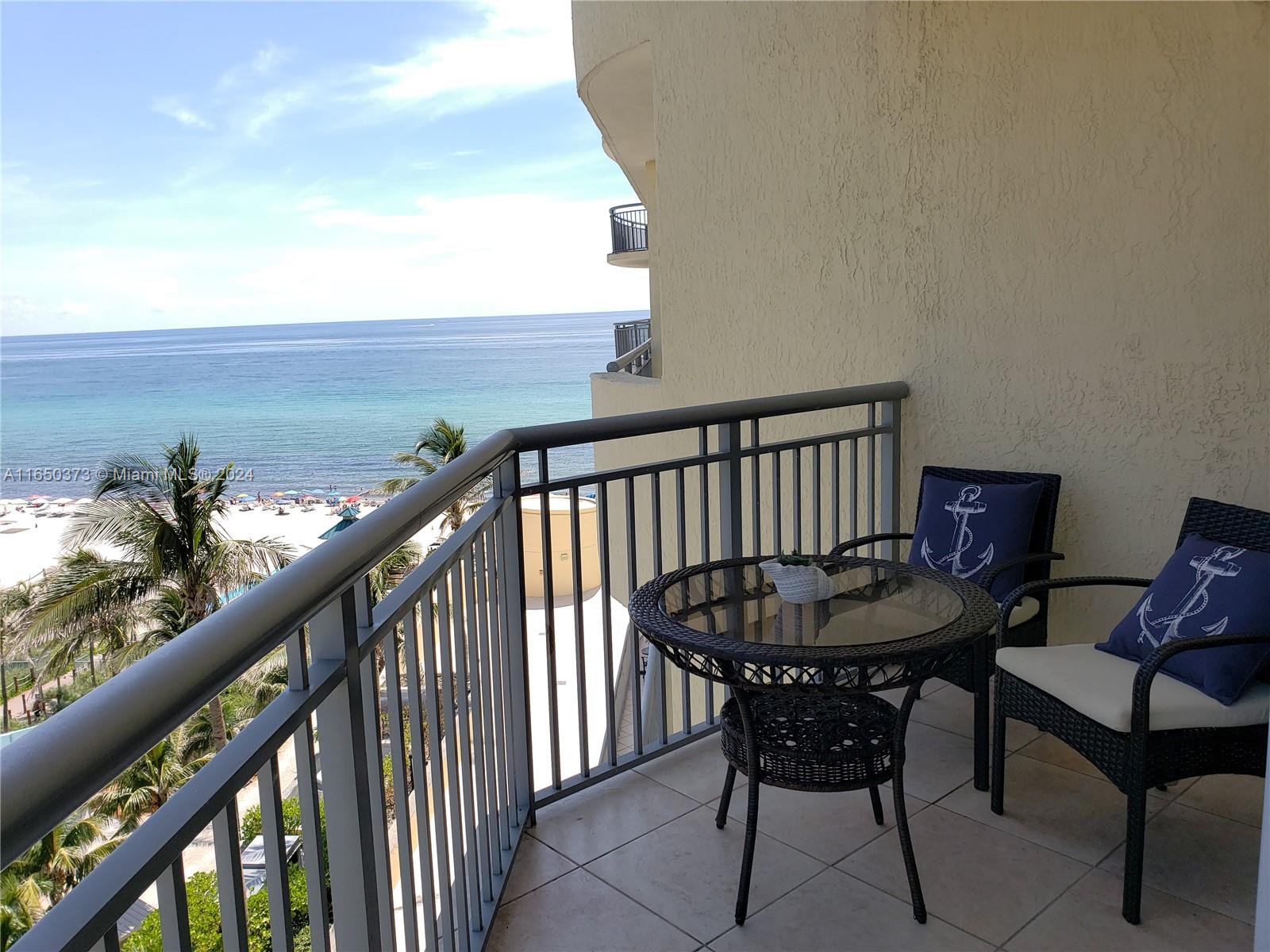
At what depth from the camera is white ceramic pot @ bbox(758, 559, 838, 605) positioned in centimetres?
251

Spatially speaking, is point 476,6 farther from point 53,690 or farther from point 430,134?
point 53,690

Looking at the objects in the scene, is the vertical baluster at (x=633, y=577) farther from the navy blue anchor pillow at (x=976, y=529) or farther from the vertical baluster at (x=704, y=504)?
the navy blue anchor pillow at (x=976, y=529)

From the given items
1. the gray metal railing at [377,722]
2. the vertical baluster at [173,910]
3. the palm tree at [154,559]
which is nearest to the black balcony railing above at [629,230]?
the palm tree at [154,559]

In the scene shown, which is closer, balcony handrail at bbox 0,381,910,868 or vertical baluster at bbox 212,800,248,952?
balcony handrail at bbox 0,381,910,868

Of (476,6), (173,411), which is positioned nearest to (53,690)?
(173,411)

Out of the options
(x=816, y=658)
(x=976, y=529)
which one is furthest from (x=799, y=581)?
(x=976, y=529)

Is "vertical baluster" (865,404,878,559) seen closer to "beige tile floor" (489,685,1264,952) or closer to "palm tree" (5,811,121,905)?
"beige tile floor" (489,685,1264,952)

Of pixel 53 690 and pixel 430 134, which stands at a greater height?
pixel 430 134

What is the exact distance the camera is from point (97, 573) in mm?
13562

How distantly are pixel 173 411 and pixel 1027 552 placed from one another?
52039 millimetres

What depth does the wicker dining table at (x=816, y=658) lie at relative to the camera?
217cm

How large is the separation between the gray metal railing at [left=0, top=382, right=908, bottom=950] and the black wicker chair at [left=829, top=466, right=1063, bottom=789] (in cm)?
35

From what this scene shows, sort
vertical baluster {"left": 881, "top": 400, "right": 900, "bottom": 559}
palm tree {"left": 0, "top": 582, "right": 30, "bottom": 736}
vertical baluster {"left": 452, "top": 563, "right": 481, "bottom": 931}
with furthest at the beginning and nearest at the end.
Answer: palm tree {"left": 0, "top": 582, "right": 30, "bottom": 736}
vertical baluster {"left": 881, "top": 400, "right": 900, "bottom": 559}
vertical baluster {"left": 452, "top": 563, "right": 481, "bottom": 931}

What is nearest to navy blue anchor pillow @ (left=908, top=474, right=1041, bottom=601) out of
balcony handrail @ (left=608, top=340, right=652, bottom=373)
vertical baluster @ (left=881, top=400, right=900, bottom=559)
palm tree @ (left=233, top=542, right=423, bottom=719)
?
vertical baluster @ (left=881, top=400, right=900, bottom=559)
